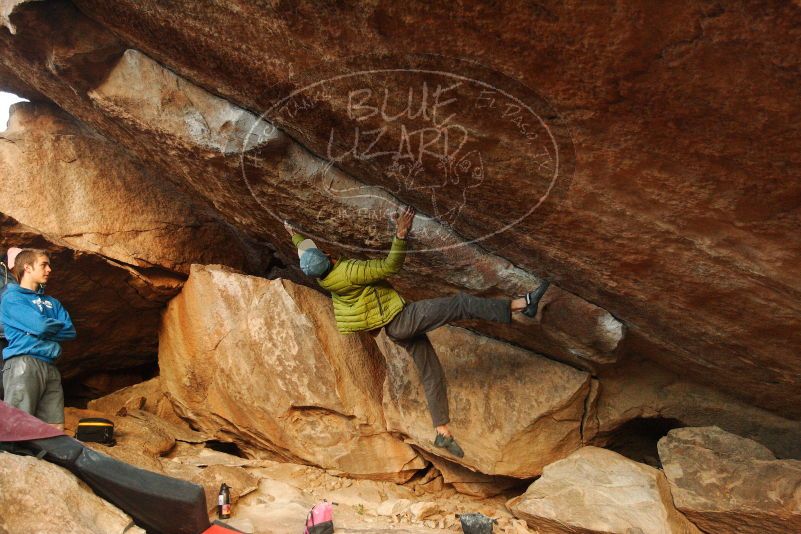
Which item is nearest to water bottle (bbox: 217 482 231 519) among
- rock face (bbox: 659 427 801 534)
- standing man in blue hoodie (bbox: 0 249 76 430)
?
standing man in blue hoodie (bbox: 0 249 76 430)

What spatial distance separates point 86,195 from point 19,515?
13.0ft

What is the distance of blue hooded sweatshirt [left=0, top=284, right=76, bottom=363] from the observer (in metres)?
4.46

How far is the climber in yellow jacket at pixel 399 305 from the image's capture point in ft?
14.6

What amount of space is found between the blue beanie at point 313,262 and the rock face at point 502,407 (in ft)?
5.69

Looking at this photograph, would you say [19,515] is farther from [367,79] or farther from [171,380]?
[171,380]

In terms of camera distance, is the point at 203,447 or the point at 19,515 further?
the point at 203,447

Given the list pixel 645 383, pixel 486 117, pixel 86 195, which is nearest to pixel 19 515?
pixel 486 117

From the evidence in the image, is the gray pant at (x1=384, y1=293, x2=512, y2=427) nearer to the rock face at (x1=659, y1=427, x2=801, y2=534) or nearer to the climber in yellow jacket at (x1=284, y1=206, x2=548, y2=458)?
the climber in yellow jacket at (x1=284, y1=206, x2=548, y2=458)

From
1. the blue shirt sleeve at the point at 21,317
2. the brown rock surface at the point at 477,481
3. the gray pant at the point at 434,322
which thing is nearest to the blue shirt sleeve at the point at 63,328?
the blue shirt sleeve at the point at 21,317

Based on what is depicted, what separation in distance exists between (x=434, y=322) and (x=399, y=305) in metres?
0.34

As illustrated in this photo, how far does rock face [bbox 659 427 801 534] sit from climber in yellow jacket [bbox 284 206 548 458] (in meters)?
1.73

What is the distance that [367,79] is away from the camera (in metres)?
3.51

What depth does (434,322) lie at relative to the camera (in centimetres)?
465

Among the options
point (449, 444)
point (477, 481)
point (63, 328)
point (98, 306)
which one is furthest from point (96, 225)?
point (477, 481)
